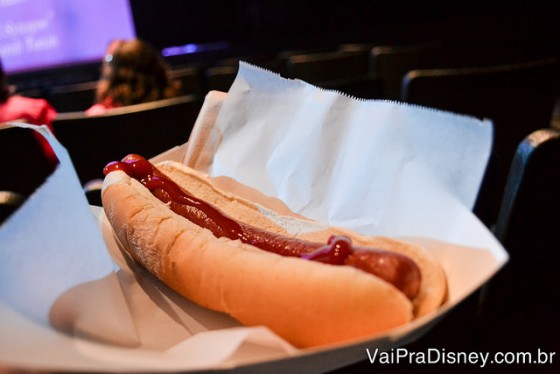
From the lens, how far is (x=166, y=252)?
3.69 ft

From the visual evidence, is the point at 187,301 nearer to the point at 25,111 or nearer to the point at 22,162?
the point at 22,162

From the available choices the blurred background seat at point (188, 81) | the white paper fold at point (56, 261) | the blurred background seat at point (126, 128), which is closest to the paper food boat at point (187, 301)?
the white paper fold at point (56, 261)

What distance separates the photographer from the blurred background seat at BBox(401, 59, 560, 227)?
2035 mm

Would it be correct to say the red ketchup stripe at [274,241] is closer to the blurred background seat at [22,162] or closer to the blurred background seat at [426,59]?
the blurred background seat at [22,162]

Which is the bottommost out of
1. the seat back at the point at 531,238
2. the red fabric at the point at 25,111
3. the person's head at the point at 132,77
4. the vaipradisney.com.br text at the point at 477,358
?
the vaipradisney.com.br text at the point at 477,358

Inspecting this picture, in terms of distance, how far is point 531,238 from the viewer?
137 cm

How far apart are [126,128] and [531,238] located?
1.53 meters

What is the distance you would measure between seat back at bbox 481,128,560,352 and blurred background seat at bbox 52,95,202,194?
117cm

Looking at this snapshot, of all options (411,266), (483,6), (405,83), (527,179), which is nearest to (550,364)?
(527,179)

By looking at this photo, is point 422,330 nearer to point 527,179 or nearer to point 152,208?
point 527,179

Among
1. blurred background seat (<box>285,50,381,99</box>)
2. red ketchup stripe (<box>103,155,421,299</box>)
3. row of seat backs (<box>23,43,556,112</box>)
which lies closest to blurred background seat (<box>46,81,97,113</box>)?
row of seat backs (<box>23,43,556,112</box>)

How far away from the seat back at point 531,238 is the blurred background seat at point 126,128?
1.17m

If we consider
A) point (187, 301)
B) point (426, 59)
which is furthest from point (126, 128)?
point (426, 59)

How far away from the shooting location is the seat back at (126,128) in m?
1.86
